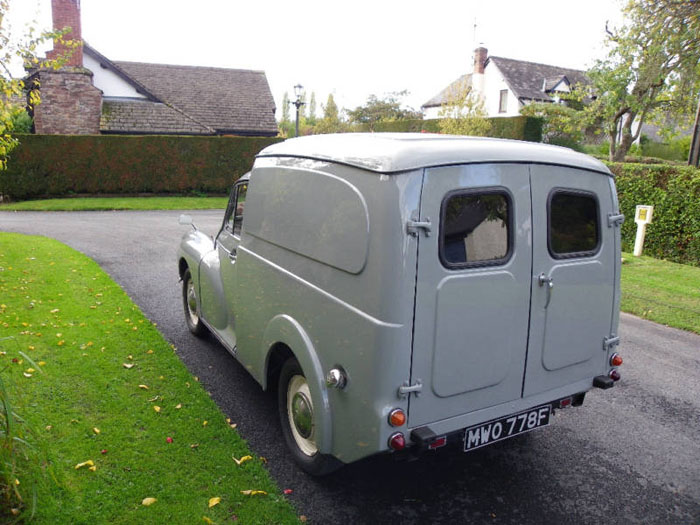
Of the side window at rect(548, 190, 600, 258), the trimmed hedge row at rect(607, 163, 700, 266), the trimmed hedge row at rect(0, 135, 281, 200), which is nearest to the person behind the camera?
the side window at rect(548, 190, 600, 258)

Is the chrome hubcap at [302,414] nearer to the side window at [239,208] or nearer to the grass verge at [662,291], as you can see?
the side window at [239,208]

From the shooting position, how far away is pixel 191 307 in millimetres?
6652

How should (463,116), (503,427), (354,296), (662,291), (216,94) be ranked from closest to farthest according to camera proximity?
(354,296) < (503,427) < (662,291) < (463,116) < (216,94)

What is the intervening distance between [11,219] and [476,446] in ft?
57.1

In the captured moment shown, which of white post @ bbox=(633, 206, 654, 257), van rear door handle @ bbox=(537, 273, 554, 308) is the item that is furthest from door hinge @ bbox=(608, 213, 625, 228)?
white post @ bbox=(633, 206, 654, 257)

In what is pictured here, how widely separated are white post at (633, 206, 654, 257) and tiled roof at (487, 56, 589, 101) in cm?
3395

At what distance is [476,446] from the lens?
3375mm

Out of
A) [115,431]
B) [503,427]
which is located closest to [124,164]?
[115,431]

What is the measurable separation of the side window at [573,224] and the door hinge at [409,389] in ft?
4.33

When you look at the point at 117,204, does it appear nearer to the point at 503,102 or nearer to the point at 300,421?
the point at 300,421

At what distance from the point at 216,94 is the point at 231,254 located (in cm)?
2808

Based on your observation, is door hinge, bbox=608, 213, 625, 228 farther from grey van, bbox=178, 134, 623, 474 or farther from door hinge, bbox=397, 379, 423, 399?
door hinge, bbox=397, 379, 423, 399

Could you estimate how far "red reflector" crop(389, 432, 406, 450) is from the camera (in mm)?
3031

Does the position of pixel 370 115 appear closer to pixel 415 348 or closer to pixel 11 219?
pixel 11 219
